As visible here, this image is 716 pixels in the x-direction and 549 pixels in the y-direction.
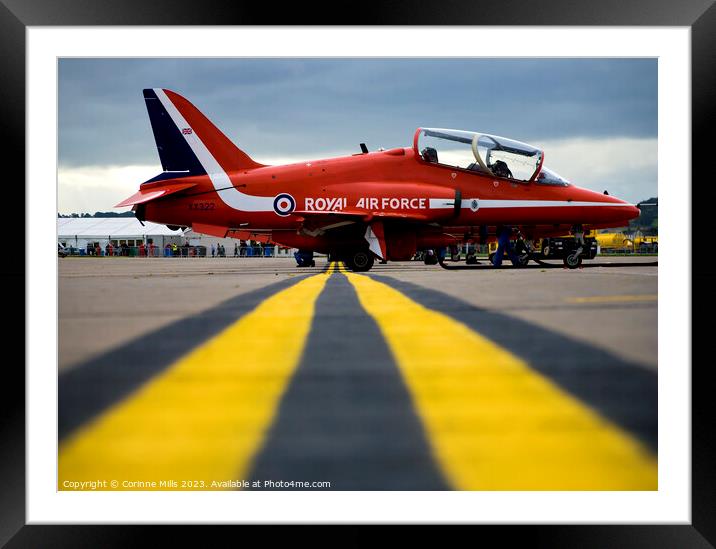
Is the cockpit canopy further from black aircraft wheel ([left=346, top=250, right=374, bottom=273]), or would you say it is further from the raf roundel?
the raf roundel

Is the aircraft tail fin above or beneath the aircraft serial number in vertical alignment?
above

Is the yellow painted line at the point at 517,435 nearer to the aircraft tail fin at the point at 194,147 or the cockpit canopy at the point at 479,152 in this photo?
the cockpit canopy at the point at 479,152

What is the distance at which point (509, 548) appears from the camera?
262cm

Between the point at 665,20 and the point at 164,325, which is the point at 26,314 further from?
the point at 665,20

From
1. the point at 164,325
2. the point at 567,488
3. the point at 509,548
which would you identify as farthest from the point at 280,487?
the point at 164,325

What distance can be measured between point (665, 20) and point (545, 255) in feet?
41.7

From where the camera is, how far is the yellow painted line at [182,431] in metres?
2.60

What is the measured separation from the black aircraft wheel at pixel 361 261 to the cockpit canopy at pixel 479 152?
9.61 ft

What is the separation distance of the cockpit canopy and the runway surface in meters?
11.0

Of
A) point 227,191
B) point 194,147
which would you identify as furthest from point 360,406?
point 194,147

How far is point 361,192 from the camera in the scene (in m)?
14.9

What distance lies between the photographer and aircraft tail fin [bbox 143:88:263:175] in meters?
14.6

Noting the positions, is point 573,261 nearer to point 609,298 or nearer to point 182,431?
point 609,298

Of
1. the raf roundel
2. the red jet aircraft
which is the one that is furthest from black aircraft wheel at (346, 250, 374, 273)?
the raf roundel
